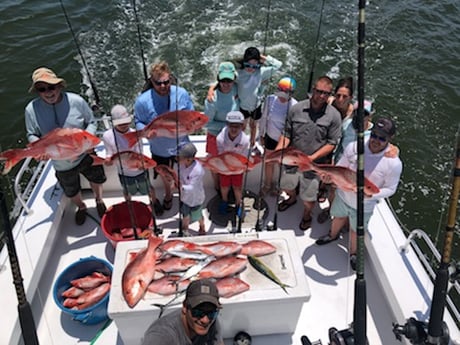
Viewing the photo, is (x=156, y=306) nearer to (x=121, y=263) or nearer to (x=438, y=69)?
(x=121, y=263)

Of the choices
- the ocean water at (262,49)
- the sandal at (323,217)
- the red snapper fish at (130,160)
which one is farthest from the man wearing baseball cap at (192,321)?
the ocean water at (262,49)

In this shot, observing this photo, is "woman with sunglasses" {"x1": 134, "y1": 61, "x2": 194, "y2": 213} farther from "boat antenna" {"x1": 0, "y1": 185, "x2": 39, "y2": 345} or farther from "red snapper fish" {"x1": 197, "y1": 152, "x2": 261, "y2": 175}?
"boat antenna" {"x1": 0, "y1": 185, "x2": 39, "y2": 345}

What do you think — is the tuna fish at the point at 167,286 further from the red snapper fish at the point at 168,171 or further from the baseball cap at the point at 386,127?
the baseball cap at the point at 386,127

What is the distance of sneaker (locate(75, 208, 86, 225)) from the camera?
4629 mm

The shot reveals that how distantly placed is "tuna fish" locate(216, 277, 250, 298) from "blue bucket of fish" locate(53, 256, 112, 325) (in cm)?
111

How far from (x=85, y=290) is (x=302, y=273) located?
189 centimetres

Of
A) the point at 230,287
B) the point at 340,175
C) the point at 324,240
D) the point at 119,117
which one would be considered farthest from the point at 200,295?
the point at 324,240

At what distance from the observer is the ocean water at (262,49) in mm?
8977

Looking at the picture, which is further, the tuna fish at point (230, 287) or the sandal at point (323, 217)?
the sandal at point (323, 217)

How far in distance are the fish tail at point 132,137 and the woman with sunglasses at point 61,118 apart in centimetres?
34

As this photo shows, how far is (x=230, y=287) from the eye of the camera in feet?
9.68

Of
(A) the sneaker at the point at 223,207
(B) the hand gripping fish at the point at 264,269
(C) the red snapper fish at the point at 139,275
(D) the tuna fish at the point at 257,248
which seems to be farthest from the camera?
(A) the sneaker at the point at 223,207

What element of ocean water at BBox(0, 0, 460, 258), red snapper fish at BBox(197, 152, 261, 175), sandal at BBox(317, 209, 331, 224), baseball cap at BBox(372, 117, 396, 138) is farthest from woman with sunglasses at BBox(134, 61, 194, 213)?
ocean water at BBox(0, 0, 460, 258)

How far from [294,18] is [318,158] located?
8.75 m
